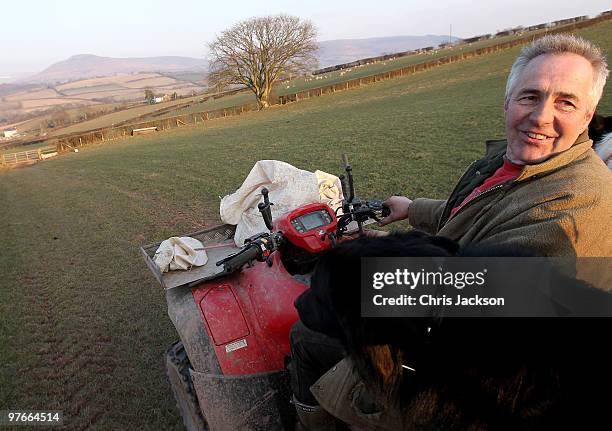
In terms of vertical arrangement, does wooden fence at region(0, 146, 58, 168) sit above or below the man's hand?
below

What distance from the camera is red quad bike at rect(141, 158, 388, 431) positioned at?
233cm

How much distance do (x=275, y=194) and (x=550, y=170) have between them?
2.72 m

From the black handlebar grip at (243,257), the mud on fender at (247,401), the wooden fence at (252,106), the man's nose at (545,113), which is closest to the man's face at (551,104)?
the man's nose at (545,113)

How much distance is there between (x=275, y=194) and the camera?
4.13 metres

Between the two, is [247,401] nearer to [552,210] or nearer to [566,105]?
[552,210]

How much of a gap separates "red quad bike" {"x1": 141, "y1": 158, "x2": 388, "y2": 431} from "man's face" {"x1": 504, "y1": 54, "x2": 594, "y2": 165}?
3.14 feet

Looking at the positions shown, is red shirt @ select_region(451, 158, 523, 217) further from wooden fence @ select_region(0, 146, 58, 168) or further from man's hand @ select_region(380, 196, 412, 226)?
wooden fence @ select_region(0, 146, 58, 168)

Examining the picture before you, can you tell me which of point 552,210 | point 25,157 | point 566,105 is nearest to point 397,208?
point 566,105

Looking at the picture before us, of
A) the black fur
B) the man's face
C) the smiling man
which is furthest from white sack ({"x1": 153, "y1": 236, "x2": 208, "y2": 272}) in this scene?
the man's face

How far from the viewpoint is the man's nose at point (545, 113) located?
1.88 m

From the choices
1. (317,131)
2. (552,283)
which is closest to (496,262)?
Answer: (552,283)

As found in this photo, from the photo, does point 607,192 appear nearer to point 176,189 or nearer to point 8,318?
point 8,318

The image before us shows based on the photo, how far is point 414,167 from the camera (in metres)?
10.6

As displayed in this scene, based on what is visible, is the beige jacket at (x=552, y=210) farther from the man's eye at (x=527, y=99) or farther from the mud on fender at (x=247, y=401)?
the mud on fender at (x=247, y=401)
